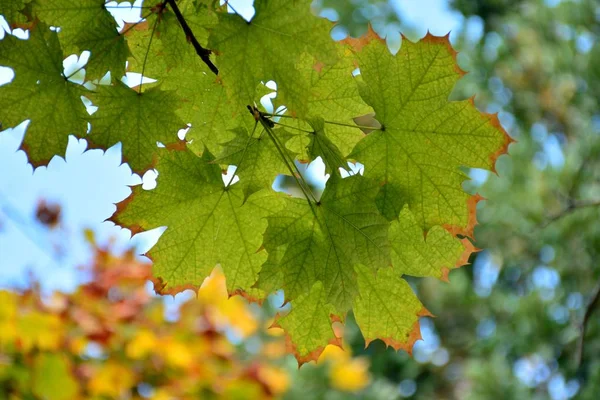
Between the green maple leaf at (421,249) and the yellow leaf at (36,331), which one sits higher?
the green maple leaf at (421,249)

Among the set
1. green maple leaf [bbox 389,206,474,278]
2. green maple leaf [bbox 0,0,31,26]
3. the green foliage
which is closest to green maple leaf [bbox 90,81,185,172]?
the green foliage

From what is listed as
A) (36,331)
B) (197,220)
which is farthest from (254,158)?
(36,331)

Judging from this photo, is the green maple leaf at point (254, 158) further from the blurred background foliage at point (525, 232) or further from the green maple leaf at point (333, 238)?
the blurred background foliage at point (525, 232)

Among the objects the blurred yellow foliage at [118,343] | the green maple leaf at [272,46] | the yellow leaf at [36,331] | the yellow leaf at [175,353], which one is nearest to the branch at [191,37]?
the green maple leaf at [272,46]

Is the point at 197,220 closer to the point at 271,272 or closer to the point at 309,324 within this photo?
the point at 271,272

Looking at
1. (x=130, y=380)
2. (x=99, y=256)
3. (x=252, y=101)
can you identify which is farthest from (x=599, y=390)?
A: (x=252, y=101)

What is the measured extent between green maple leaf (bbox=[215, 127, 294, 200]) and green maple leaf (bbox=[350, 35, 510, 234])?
0.14m

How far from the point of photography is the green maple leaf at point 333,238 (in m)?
1.05

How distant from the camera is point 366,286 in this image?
4.02ft

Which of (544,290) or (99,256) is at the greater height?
(99,256)

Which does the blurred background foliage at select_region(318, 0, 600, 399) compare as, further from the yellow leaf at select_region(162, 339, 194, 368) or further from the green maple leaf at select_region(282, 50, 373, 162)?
the green maple leaf at select_region(282, 50, 373, 162)

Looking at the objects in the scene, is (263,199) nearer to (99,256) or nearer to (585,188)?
(99,256)

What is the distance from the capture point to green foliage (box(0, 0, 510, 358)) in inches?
42.6

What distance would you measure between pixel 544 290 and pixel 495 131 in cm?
593
